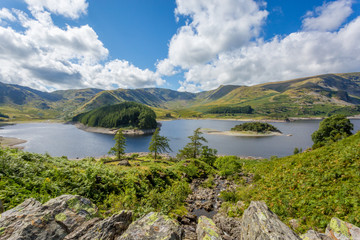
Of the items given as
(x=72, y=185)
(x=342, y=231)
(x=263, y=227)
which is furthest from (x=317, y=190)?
(x=72, y=185)

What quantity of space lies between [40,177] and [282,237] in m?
17.2

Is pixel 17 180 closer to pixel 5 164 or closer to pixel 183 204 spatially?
pixel 5 164

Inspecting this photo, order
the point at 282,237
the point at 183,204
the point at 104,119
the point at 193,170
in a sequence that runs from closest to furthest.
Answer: the point at 282,237 < the point at 183,204 < the point at 193,170 < the point at 104,119

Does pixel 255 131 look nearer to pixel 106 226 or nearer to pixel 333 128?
pixel 333 128

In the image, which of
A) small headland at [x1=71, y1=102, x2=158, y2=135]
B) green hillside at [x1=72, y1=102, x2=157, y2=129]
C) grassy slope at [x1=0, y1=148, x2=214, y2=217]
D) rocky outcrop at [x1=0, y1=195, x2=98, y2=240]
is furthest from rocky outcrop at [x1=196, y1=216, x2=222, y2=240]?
green hillside at [x1=72, y1=102, x2=157, y2=129]

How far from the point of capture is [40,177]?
12.5 meters

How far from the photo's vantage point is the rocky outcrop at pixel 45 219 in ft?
20.3

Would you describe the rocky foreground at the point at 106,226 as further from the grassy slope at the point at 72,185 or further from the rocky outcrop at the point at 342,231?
the grassy slope at the point at 72,185

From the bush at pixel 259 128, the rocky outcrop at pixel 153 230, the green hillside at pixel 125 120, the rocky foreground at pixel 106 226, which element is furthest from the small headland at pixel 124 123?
the rocky outcrop at pixel 153 230

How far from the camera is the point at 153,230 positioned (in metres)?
7.36

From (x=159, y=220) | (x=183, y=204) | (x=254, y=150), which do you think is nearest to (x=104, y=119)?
(x=254, y=150)

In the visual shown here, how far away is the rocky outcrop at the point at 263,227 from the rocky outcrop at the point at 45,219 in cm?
903

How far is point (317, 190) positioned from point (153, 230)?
1699 centimetres

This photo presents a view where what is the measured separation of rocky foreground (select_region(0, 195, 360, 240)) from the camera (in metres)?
6.54
